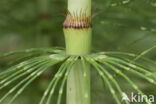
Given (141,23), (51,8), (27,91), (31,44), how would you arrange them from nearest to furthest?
(141,23) < (27,91) < (51,8) < (31,44)

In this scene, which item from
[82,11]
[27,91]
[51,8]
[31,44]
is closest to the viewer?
[82,11]

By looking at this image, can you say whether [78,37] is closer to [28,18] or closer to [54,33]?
[54,33]

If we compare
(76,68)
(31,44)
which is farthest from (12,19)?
(76,68)

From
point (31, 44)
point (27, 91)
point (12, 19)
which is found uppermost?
point (12, 19)

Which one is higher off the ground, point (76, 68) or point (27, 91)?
point (76, 68)

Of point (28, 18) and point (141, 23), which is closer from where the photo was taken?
point (141, 23)

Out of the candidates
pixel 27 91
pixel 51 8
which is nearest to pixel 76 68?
pixel 27 91

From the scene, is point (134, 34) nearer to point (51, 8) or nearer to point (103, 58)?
point (51, 8)
